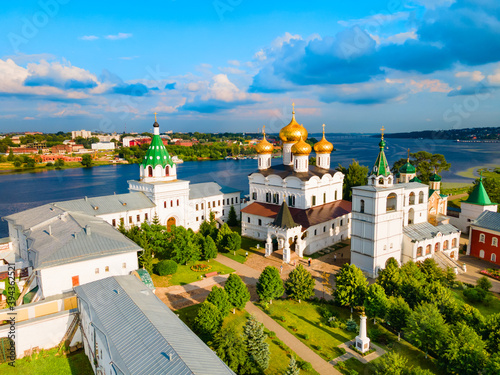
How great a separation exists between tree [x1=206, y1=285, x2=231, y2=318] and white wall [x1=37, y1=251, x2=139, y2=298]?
5120 mm

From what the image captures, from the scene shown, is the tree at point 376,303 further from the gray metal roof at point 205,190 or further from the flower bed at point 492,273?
the gray metal roof at point 205,190

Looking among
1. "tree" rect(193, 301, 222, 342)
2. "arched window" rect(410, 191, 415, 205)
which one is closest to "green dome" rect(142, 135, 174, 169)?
"tree" rect(193, 301, 222, 342)

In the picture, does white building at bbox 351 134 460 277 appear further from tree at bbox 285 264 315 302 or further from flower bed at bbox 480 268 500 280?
tree at bbox 285 264 315 302

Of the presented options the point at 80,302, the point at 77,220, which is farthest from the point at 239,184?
the point at 80,302

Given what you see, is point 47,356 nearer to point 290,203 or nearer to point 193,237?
point 193,237

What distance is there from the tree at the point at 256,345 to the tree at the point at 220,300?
97.0 inches

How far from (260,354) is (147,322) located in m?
4.39

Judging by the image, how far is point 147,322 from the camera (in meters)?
10.9

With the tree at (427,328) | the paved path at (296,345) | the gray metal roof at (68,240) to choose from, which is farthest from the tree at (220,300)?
the tree at (427,328)

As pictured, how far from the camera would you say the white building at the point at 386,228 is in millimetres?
21078

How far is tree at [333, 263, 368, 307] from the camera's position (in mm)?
16922

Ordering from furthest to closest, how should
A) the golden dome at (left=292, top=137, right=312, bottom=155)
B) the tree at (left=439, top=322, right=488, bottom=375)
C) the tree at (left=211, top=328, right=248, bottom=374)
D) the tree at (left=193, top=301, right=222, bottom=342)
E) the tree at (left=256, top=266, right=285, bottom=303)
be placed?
the golden dome at (left=292, top=137, right=312, bottom=155), the tree at (left=256, top=266, right=285, bottom=303), the tree at (left=193, top=301, right=222, bottom=342), the tree at (left=211, top=328, right=248, bottom=374), the tree at (left=439, top=322, right=488, bottom=375)

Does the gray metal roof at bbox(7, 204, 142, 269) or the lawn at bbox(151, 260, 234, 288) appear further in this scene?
the lawn at bbox(151, 260, 234, 288)

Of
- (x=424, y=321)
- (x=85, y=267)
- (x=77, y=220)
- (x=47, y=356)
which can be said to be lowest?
(x=47, y=356)
